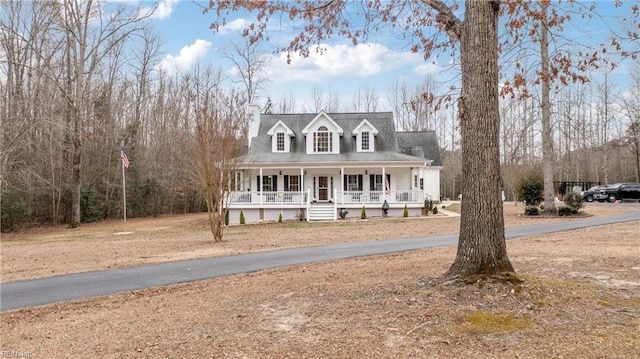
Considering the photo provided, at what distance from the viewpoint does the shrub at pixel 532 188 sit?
24.6m

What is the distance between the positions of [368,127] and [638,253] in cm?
1835

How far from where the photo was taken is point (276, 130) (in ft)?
87.6

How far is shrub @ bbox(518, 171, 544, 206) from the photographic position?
24578 mm

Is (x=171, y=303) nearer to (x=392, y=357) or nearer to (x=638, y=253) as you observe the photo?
(x=392, y=357)

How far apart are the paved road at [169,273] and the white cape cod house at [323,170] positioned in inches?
460

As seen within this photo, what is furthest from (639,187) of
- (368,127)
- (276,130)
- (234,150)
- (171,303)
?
(171,303)

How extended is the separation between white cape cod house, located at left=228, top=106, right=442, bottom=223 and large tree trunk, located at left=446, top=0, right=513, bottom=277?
724 inches

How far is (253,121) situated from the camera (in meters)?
28.8

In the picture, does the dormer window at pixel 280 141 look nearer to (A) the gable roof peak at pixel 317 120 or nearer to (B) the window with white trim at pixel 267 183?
(A) the gable roof peak at pixel 317 120

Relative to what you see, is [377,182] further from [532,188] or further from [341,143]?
[532,188]

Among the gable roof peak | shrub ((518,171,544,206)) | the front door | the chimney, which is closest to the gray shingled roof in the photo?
the chimney

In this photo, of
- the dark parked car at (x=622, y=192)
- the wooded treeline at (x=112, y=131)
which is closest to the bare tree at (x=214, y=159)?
the wooded treeline at (x=112, y=131)

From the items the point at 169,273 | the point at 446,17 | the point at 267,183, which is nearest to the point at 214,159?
the point at 169,273

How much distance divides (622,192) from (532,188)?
12.9 m
